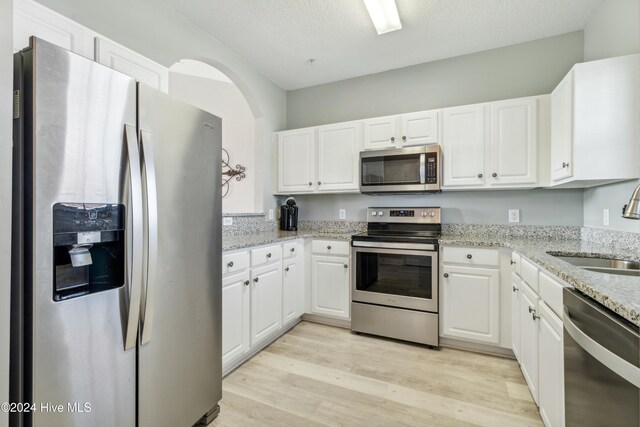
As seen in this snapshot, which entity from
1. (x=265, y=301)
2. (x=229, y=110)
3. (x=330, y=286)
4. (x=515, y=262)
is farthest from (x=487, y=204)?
(x=229, y=110)

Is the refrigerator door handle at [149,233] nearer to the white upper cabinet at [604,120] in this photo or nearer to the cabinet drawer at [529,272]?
the cabinet drawer at [529,272]

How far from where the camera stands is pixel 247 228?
297cm

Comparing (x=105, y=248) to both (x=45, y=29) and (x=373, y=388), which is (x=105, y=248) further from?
(x=373, y=388)

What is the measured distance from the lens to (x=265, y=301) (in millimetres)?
2379

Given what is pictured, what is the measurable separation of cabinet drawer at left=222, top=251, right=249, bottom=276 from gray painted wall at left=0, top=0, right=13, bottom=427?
3.66 feet

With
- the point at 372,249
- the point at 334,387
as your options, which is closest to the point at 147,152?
the point at 334,387

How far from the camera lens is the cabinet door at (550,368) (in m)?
1.26

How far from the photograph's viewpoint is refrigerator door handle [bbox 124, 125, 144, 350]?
1.13 meters

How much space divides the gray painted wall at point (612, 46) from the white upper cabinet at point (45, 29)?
9.75 ft

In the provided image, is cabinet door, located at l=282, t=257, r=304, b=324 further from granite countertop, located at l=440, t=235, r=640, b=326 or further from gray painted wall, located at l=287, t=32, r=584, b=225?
granite countertop, located at l=440, t=235, r=640, b=326

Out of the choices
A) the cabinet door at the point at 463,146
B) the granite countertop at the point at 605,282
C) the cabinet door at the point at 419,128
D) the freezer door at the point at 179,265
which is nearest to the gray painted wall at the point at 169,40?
the freezer door at the point at 179,265

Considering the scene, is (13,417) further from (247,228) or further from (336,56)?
(336,56)

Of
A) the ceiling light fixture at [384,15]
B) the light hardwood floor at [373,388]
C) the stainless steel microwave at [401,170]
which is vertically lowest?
the light hardwood floor at [373,388]

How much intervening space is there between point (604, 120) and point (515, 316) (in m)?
1.35
